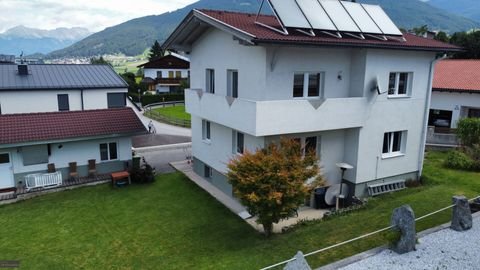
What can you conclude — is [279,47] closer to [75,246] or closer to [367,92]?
[367,92]

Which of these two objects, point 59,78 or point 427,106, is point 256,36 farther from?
point 59,78

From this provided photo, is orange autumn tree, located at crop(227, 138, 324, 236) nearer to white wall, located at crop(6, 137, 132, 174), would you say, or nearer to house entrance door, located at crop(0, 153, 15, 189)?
white wall, located at crop(6, 137, 132, 174)

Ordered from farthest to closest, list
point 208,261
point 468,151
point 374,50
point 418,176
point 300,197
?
point 468,151 < point 418,176 < point 374,50 < point 300,197 < point 208,261

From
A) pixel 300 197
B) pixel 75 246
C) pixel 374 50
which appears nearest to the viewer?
pixel 300 197

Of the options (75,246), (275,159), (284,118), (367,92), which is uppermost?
(367,92)

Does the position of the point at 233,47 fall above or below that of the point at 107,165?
above

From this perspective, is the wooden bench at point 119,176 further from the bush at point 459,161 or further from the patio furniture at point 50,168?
the bush at point 459,161

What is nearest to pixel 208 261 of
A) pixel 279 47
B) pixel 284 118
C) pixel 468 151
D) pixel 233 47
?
pixel 284 118
